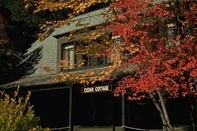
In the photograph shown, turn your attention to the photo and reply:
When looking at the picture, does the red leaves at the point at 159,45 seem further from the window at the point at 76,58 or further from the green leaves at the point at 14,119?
the window at the point at 76,58

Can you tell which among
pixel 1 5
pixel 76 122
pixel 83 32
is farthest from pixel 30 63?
pixel 83 32

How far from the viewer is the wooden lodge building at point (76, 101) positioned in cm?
2520

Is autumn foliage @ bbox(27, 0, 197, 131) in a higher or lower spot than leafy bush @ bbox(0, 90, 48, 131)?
higher

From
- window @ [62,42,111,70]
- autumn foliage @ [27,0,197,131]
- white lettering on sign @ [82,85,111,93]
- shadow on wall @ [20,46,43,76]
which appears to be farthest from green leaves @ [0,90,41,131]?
shadow on wall @ [20,46,43,76]

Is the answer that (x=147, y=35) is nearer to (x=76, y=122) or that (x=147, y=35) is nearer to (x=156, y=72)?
(x=156, y=72)

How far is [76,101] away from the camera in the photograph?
97.0 feet

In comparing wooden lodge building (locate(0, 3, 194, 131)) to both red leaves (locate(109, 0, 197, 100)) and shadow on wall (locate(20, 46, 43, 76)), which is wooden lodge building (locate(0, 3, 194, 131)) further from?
red leaves (locate(109, 0, 197, 100))

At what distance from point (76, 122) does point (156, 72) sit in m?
14.8

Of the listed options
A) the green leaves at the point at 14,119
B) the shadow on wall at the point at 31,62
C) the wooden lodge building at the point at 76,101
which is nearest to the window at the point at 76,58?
the wooden lodge building at the point at 76,101

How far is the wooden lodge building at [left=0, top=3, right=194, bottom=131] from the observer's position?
25203 millimetres

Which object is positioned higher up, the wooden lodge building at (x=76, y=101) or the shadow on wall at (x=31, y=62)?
the shadow on wall at (x=31, y=62)

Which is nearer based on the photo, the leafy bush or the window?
the leafy bush

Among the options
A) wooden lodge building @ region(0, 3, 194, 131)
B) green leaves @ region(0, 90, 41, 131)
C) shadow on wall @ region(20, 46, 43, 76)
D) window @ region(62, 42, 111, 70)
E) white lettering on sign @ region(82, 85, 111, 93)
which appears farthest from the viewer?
shadow on wall @ region(20, 46, 43, 76)

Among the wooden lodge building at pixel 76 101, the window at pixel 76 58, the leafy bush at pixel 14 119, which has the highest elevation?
the window at pixel 76 58
